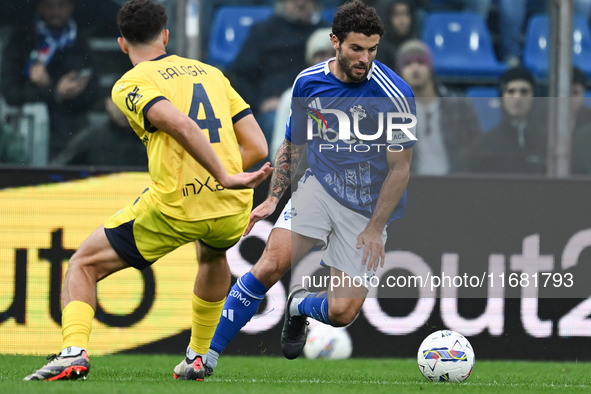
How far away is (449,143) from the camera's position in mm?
6773

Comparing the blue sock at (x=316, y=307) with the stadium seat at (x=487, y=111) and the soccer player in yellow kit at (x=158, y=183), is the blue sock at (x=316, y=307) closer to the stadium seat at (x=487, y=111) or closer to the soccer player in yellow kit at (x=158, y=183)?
the soccer player in yellow kit at (x=158, y=183)

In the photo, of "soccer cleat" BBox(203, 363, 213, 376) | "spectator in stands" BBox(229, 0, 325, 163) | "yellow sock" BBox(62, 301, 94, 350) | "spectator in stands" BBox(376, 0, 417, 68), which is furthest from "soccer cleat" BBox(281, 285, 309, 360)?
"spectator in stands" BBox(376, 0, 417, 68)

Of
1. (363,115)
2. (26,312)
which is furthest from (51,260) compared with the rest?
(363,115)

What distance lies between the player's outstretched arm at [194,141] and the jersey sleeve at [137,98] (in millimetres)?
38

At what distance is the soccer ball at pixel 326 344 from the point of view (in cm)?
643

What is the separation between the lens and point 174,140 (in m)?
4.41

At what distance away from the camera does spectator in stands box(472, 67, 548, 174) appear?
6742mm

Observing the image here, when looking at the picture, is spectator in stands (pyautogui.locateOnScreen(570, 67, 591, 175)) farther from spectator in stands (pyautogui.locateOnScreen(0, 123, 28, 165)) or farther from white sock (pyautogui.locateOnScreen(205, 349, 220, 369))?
spectator in stands (pyautogui.locateOnScreen(0, 123, 28, 165))

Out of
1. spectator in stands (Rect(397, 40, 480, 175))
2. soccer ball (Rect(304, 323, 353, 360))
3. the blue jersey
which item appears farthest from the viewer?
spectator in stands (Rect(397, 40, 480, 175))

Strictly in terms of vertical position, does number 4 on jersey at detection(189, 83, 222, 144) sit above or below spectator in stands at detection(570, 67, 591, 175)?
above

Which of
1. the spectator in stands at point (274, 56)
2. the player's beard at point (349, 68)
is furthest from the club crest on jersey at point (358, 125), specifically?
the spectator in stands at point (274, 56)

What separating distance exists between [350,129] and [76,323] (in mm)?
A: 1785

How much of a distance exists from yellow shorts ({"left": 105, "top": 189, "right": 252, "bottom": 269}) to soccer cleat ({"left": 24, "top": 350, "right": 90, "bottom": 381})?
51cm

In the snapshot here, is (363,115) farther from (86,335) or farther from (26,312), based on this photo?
(26,312)
